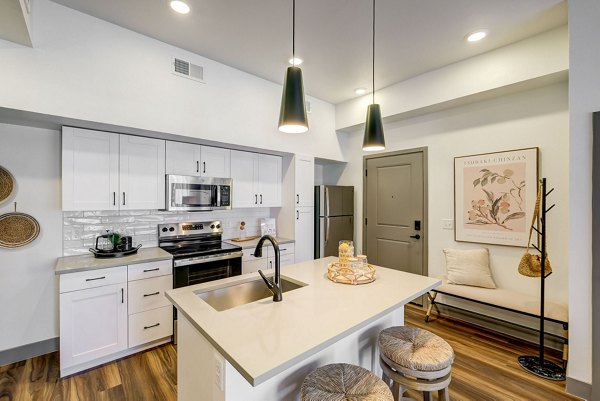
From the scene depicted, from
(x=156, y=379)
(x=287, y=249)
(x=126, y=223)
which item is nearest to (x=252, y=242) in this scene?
(x=287, y=249)

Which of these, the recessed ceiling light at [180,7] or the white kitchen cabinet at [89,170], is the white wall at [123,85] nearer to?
the white kitchen cabinet at [89,170]

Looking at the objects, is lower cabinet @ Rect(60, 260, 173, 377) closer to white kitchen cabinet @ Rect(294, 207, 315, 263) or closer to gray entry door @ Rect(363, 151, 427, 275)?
white kitchen cabinet @ Rect(294, 207, 315, 263)

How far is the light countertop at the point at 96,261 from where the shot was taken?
90.1 inches

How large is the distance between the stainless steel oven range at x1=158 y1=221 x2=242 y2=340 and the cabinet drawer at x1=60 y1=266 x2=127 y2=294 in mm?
478

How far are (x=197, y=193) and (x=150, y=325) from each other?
146 centimetres

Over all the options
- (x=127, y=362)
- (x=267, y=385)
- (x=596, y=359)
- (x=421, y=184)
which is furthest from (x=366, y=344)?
(x=421, y=184)

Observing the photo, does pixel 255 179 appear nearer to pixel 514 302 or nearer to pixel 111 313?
pixel 111 313

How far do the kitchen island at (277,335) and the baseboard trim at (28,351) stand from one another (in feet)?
6.51

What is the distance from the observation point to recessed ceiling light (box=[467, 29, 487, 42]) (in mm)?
2586

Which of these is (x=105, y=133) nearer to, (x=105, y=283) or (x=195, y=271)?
(x=105, y=283)

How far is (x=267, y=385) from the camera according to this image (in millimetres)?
1347

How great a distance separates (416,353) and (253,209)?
307 centimetres

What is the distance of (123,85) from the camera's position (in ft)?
8.32

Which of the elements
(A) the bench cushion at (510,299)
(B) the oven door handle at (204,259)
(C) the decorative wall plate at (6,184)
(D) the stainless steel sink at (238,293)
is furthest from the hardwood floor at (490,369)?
(C) the decorative wall plate at (6,184)
